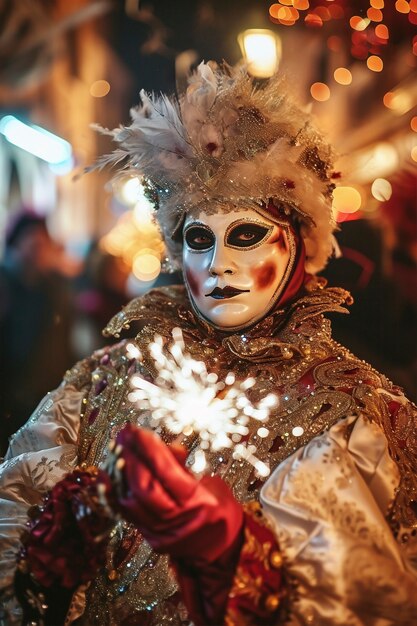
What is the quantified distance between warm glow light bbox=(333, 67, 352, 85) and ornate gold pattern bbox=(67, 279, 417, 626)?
249 centimetres

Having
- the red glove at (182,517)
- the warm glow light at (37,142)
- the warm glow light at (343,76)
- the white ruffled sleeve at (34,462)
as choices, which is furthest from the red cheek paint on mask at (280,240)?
the warm glow light at (37,142)

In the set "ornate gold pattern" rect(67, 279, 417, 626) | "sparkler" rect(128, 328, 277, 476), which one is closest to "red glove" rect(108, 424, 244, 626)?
"ornate gold pattern" rect(67, 279, 417, 626)

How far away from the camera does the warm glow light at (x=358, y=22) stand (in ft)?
13.5

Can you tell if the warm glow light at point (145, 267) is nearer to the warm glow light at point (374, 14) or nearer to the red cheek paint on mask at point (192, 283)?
the warm glow light at point (374, 14)

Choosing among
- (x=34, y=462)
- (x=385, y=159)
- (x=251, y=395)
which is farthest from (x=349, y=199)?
(x=34, y=462)

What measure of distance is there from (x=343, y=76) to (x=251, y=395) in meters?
3.13

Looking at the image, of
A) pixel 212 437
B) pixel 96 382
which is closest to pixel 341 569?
pixel 212 437

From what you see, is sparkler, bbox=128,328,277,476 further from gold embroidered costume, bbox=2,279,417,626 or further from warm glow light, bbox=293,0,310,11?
warm glow light, bbox=293,0,310,11

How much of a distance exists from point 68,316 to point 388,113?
254 cm

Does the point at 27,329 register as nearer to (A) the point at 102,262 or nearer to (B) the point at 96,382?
(A) the point at 102,262

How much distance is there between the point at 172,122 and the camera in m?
2.56

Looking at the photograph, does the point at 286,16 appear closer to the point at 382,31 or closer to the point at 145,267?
the point at 382,31

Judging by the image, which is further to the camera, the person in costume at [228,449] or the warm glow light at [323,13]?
the warm glow light at [323,13]

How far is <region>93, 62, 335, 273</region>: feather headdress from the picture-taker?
8.20ft
